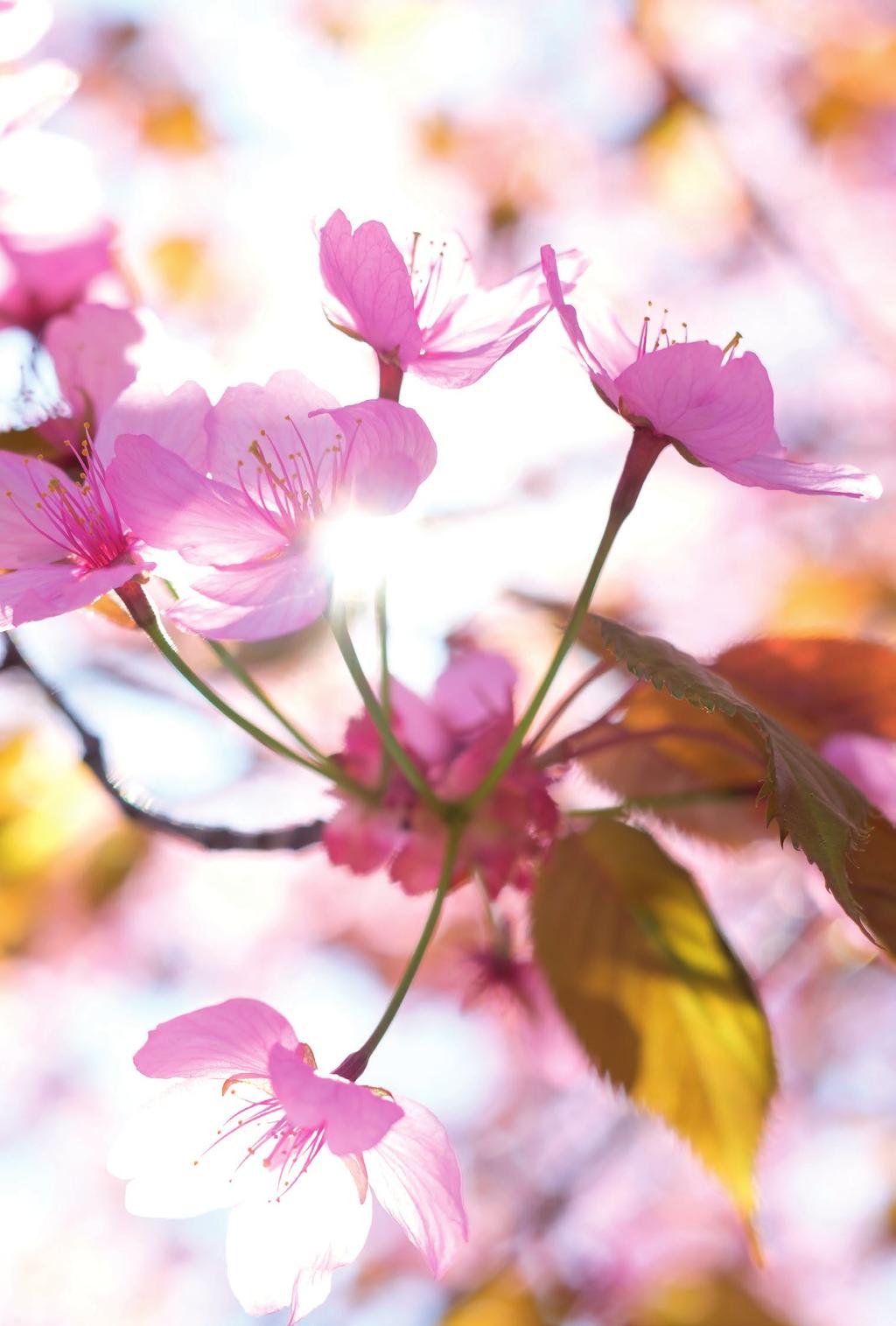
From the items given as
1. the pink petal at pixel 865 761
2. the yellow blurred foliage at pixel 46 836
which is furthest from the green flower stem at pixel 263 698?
the yellow blurred foliage at pixel 46 836

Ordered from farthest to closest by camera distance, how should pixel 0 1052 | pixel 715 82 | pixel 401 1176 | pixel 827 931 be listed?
1. pixel 0 1052
2. pixel 715 82
3. pixel 827 931
4. pixel 401 1176

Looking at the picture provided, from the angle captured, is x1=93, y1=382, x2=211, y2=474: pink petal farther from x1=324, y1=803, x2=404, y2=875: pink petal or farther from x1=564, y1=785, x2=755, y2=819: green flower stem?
x1=564, y1=785, x2=755, y2=819: green flower stem

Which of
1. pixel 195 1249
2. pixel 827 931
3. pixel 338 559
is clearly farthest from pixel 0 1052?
pixel 338 559

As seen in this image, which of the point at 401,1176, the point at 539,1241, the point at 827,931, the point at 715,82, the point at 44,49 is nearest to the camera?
the point at 401,1176

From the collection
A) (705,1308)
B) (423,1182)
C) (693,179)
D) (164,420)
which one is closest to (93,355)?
(164,420)

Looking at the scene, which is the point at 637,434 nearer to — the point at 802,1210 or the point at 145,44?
the point at 145,44

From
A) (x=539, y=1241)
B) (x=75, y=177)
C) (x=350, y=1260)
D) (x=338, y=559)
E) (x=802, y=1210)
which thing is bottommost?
(x=802, y=1210)

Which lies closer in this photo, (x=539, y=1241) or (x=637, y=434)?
(x=637, y=434)

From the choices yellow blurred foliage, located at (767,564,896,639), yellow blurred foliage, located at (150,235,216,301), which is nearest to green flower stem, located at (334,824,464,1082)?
yellow blurred foliage, located at (767,564,896,639)
